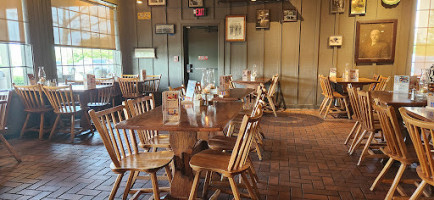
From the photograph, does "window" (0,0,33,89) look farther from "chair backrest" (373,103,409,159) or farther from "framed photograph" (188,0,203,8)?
"chair backrest" (373,103,409,159)

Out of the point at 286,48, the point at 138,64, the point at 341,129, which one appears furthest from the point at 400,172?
the point at 138,64

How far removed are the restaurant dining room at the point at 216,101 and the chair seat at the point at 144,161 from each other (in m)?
0.02

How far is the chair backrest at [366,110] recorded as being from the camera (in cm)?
318

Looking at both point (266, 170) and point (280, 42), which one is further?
point (280, 42)

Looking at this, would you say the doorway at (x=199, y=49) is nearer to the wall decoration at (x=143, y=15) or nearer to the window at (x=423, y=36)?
the wall decoration at (x=143, y=15)

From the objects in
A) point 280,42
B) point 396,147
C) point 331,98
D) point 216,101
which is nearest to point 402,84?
point 396,147

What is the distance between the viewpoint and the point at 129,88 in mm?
6328

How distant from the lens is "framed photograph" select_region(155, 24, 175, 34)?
24.3ft

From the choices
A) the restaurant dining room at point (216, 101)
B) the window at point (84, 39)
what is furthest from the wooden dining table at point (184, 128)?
the window at point (84, 39)

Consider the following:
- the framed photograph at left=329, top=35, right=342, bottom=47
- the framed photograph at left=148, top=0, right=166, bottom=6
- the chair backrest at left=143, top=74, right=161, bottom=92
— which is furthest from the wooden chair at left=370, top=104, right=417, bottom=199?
the framed photograph at left=148, top=0, right=166, bottom=6

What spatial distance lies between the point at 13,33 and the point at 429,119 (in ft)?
18.2

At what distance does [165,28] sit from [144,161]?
5.70 metres

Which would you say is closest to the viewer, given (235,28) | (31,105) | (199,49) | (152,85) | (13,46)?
(31,105)

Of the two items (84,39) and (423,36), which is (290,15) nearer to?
(423,36)
